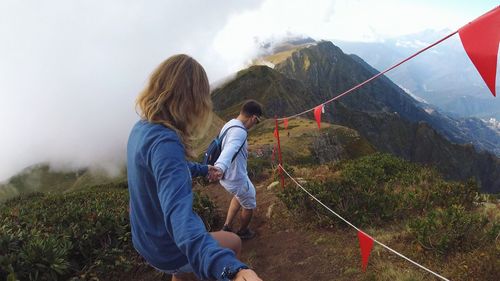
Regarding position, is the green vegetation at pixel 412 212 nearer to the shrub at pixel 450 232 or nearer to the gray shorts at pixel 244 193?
the shrub at pixel 450 232

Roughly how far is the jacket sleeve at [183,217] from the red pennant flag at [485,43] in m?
3.24

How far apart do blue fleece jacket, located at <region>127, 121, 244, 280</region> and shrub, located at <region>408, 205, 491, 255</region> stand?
4.04 metres

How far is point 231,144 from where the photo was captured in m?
5.94

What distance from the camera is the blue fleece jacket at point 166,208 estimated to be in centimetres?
213

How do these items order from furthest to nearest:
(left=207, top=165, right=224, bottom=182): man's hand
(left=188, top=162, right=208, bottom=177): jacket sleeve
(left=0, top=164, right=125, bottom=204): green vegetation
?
1. (left=0, top=164, right=125, bottom=204): green vegetation
2. (left=207, top=165, right=224, bottom=182): man's hand
3. (left=188, top=162, right=208, bottom=177): jacket sleeve

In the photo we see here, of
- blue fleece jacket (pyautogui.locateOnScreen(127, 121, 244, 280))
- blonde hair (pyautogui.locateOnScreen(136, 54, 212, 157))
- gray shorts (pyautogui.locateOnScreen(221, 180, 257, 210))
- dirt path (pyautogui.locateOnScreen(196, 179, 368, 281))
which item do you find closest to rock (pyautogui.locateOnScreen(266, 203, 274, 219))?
dirt path (pyautogui.locateOnScreen(196, 179, 368, 281))

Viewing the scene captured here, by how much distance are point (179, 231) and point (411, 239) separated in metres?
5.22

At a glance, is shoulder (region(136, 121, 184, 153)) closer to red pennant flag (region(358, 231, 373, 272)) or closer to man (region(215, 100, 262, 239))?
man (region(215, 100, 262, 239))

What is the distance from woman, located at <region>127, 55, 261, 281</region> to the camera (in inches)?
92.3

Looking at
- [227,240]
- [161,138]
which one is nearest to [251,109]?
[227,240]

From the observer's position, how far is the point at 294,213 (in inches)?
335

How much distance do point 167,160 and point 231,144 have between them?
137 inches

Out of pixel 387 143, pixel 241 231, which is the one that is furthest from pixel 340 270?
pixel 387 143

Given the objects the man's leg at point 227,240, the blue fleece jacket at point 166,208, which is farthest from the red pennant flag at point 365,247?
the blue fleece jacket at point 166,208
